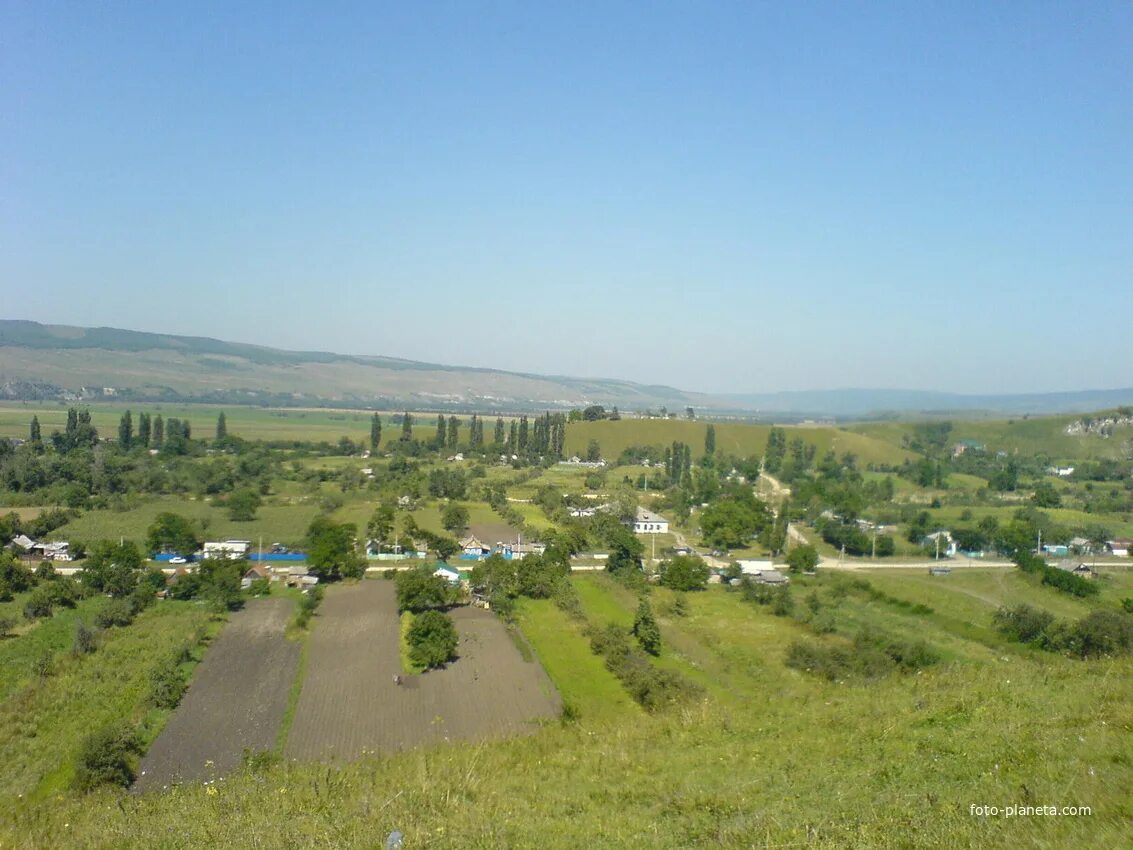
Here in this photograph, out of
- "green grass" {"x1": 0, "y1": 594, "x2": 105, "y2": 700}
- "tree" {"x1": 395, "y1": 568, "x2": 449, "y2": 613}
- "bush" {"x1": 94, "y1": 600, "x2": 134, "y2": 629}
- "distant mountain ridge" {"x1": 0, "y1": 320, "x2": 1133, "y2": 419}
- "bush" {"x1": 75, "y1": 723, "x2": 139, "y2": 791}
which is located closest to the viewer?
"bush" {"x1": 75, "y1": 723, "x2": 139, "y2": 791}

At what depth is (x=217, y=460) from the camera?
4788cm

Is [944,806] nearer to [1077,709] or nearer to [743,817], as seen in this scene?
[743,817]

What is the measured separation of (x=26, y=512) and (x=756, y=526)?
31.1 metres

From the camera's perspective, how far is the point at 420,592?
21578 mm

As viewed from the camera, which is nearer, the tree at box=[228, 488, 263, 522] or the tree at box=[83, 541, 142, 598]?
the tree at box=[83, 541, 142, 598]

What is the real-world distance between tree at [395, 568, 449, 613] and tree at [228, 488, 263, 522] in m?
15.6

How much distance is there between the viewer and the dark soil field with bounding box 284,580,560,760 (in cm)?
1329

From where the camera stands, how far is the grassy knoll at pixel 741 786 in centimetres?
489

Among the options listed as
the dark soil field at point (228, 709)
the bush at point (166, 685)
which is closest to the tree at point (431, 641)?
the dark soil field at point (228, 709)

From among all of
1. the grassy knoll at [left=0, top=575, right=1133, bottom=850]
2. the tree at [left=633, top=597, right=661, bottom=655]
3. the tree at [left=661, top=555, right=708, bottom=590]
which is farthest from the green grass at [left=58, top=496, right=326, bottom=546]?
the grassy knoll at [left=0, top=575, right=1133, bottom=850]

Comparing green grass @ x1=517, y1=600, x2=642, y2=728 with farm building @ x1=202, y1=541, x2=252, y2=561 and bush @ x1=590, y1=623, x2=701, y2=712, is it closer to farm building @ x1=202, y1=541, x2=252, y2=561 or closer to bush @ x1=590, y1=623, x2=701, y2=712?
bush @ x1=590, y1=623, x2=701, y2=712

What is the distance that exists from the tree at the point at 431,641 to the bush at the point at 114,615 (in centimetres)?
719

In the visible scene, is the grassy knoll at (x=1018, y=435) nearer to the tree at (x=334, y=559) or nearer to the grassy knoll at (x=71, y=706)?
the tree at (x=334, y=559)

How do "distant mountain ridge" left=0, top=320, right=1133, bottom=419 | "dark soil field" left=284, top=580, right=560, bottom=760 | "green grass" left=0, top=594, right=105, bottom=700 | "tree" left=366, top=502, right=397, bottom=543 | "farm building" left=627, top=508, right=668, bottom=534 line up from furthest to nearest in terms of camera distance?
"distant mountain ridge" left=0, top=320, right=1133, bottom=419
"farm building" left=627, top=508, right=668, bottom=534
"tree" left=366, top=502, right=397, bottom=543
"green grass" left=0, top=594, right=105, bottom=700
"dark soil field" left=284, top=580, right=560, bottom=760
